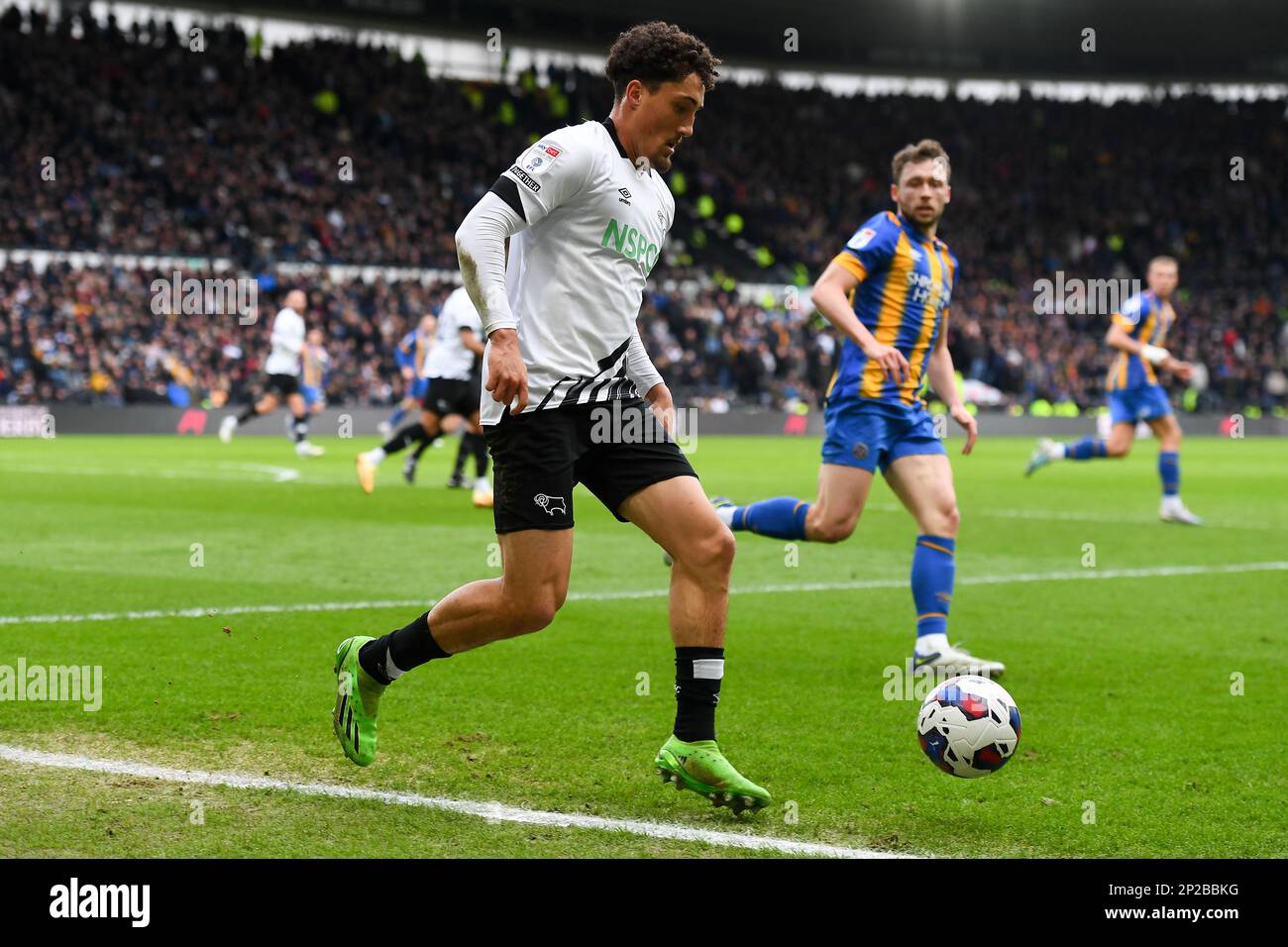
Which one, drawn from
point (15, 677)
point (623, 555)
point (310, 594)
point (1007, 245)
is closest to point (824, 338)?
point (1007, 245)

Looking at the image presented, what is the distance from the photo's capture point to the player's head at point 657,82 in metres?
4.56

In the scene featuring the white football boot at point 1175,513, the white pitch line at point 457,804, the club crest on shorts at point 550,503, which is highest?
the club crest on shorts at point 550,503

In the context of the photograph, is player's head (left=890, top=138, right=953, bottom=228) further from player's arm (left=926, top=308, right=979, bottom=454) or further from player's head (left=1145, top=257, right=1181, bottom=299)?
player's head (left=1145, top=257, right=1181, bottom=299)

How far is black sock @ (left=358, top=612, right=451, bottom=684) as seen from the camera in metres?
4.70

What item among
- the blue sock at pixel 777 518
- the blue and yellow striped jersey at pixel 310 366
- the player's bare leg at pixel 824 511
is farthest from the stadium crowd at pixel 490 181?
the player's bare leg at pixel 824 511

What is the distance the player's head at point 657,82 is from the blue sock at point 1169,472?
415 inches

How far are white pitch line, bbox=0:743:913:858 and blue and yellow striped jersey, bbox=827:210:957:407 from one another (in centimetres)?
332

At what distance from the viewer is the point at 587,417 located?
462 centimetres

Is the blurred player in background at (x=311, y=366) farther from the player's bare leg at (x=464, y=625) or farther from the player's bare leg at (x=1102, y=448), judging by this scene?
the player's bare leg at (x=464, y=625)

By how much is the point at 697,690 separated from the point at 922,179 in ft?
10.6

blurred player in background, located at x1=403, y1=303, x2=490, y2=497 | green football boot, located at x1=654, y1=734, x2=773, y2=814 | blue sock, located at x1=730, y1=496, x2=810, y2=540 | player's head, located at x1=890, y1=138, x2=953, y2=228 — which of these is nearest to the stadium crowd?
blurred player in background, located at x1=403, y1=303, x2=490, y2=497

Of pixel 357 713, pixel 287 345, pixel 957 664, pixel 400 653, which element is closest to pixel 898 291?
pixel 957 664

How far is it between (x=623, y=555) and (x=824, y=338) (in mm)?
31552
